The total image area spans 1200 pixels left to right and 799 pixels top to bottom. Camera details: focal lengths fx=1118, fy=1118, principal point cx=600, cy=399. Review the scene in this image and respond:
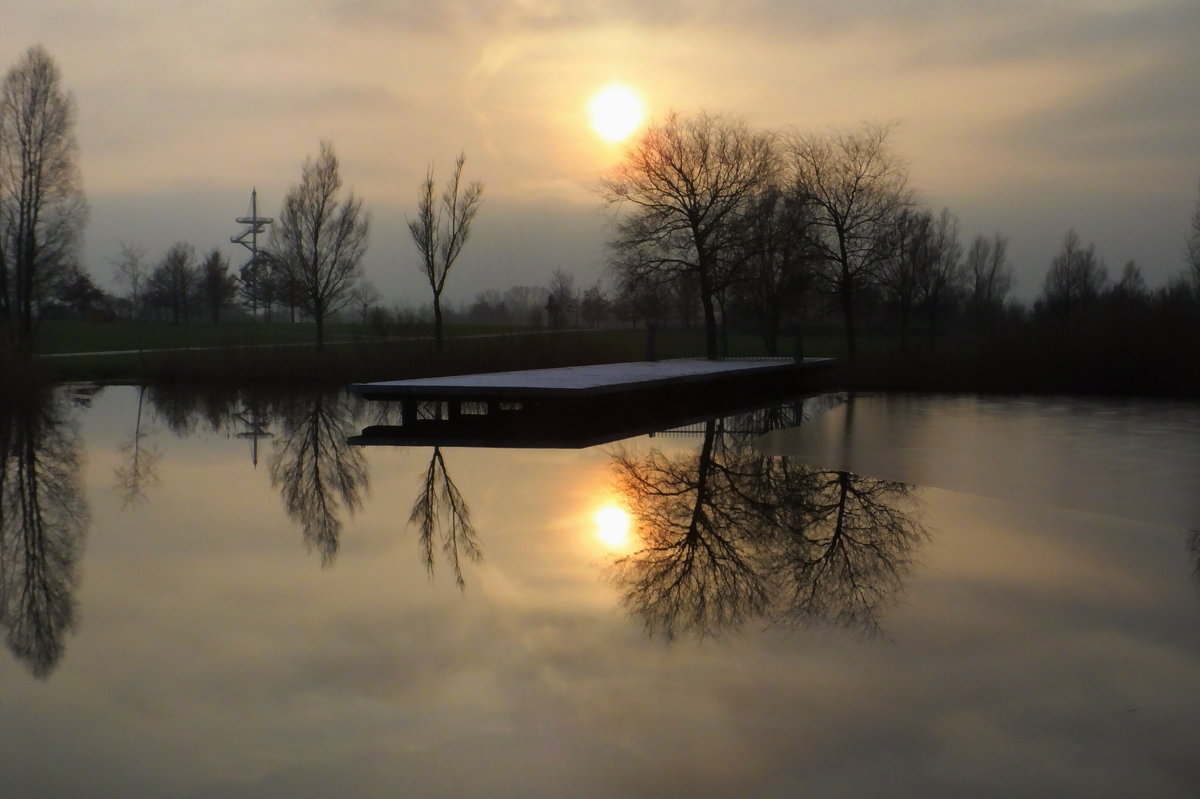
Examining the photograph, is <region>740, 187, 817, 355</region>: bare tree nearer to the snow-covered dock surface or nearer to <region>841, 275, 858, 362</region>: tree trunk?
<region>841, 275, 858, 362</region>: tree trunk

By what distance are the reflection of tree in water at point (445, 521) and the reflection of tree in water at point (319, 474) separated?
21.8 inches

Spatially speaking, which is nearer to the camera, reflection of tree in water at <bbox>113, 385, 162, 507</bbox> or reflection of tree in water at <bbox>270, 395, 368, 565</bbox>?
reflection of tree in water at <bbox>270, 395, 368, 565</bbox>

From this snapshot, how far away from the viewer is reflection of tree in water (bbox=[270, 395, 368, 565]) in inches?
314

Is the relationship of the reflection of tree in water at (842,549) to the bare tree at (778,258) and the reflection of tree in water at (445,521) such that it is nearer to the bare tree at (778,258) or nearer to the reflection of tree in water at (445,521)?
the reflection of tree in water at (445,521)

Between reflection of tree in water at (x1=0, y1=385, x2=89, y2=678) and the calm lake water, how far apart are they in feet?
0.15

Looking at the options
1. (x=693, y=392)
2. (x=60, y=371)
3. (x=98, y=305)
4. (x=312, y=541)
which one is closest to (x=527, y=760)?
(x=312, y=541)

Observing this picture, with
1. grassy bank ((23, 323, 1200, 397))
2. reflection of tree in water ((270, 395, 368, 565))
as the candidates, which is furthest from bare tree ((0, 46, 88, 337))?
reflection of tree in water ((270, 395, 368, 565))

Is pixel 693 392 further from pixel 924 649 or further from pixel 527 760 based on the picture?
pixel 527 760

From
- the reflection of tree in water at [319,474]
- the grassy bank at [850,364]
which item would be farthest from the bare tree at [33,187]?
the reflection of tree in water at [319,474]

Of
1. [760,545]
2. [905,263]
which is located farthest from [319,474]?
[905,263]

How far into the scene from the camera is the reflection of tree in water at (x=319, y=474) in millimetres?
7986

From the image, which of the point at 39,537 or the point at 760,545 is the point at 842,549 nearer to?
the point at 760,545

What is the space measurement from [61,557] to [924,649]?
5.21 metres

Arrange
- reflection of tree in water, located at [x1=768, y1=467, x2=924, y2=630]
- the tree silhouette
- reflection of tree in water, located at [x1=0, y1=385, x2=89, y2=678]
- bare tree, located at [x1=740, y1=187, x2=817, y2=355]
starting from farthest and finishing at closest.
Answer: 1. bare tree, located at [x1=740, y1=187, x2=817, y2=355]
2. reflection of tree in water, located at [x1=768, y1=467, x2=924, y2=630]
3. the tree silhouette
4. reflection of tree in water, located at [x1=0, y1=385, x2=89, y2=678]
